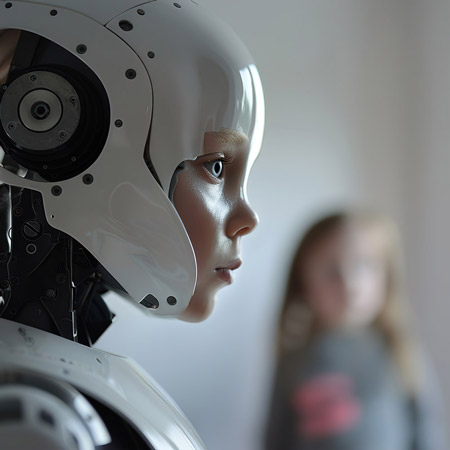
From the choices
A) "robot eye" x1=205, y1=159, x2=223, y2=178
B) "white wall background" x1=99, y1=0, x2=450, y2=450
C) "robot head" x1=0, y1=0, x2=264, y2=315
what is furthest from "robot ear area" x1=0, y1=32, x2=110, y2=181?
"white wall background" x1=99, y1=0, x2=450, y2=450

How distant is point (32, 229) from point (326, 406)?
4.74 ft

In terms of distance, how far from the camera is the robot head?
2.37ft

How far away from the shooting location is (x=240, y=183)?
812 mm

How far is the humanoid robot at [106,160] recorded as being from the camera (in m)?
0.72

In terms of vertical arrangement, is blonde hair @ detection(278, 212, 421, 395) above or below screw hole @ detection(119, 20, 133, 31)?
above

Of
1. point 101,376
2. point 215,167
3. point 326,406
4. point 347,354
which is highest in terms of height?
point 347,354

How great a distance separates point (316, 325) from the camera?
2.15 meters

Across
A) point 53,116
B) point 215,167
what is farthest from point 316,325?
point 53,116

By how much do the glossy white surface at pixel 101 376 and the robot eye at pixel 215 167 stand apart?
22 centimetres

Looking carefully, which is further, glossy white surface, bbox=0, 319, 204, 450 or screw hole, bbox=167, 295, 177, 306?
screw hole, bbox=167, 295, 177, 306

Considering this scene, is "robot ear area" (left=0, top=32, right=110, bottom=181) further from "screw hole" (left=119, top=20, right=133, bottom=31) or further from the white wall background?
the white wall background

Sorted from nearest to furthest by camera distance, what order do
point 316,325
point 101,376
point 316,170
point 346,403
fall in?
point 101,376, point 346,403, point 316,325, point 316,170

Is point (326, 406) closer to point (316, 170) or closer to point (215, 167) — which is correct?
point (316, 170)

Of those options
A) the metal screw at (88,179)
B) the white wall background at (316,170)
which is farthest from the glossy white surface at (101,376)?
the white wall background at (316,170)
